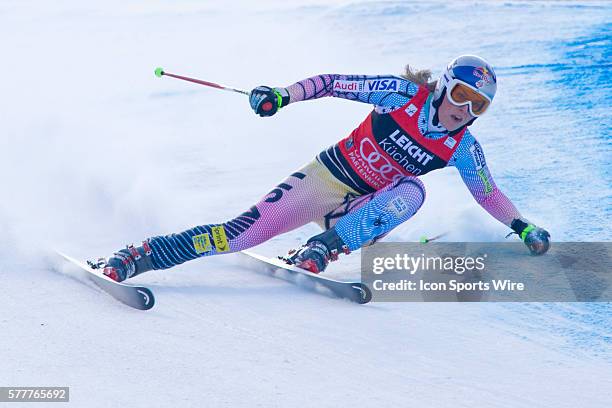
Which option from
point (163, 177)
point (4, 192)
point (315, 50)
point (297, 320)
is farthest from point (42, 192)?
point (315, 50)

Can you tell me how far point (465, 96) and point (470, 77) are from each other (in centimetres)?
9

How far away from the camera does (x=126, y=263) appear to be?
15.3ft

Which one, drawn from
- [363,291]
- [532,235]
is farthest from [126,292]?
[532,235]

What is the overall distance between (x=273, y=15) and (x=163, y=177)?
6658 millimetres

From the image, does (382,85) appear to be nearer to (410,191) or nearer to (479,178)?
(410,191)

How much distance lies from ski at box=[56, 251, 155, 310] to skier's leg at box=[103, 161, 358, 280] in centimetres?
6

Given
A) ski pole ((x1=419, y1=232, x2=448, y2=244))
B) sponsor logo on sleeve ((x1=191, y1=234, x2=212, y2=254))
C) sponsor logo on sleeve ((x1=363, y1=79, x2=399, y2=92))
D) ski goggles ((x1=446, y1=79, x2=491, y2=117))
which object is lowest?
sponsor logo on sleeve ((x1=191, y1=234, x2=212, y2=254))

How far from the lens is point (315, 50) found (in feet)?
37.6

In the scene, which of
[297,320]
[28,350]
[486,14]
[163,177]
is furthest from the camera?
[486,14]

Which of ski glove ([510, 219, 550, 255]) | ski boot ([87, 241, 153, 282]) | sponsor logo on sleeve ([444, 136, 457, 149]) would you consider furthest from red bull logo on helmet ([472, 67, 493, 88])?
ski boot ([87, 241, 153, 282])

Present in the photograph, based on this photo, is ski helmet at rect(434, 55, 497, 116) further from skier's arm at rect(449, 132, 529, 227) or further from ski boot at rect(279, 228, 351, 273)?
ski boot at rect(279, 228, 351, 273)

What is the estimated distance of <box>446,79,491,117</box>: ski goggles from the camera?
4793mm

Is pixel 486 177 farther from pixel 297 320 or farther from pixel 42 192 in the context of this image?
pixel 42 192

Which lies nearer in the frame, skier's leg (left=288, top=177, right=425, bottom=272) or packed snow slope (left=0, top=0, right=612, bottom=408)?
packed snow slope (left=0, top=0, right=612, bottom=408)
